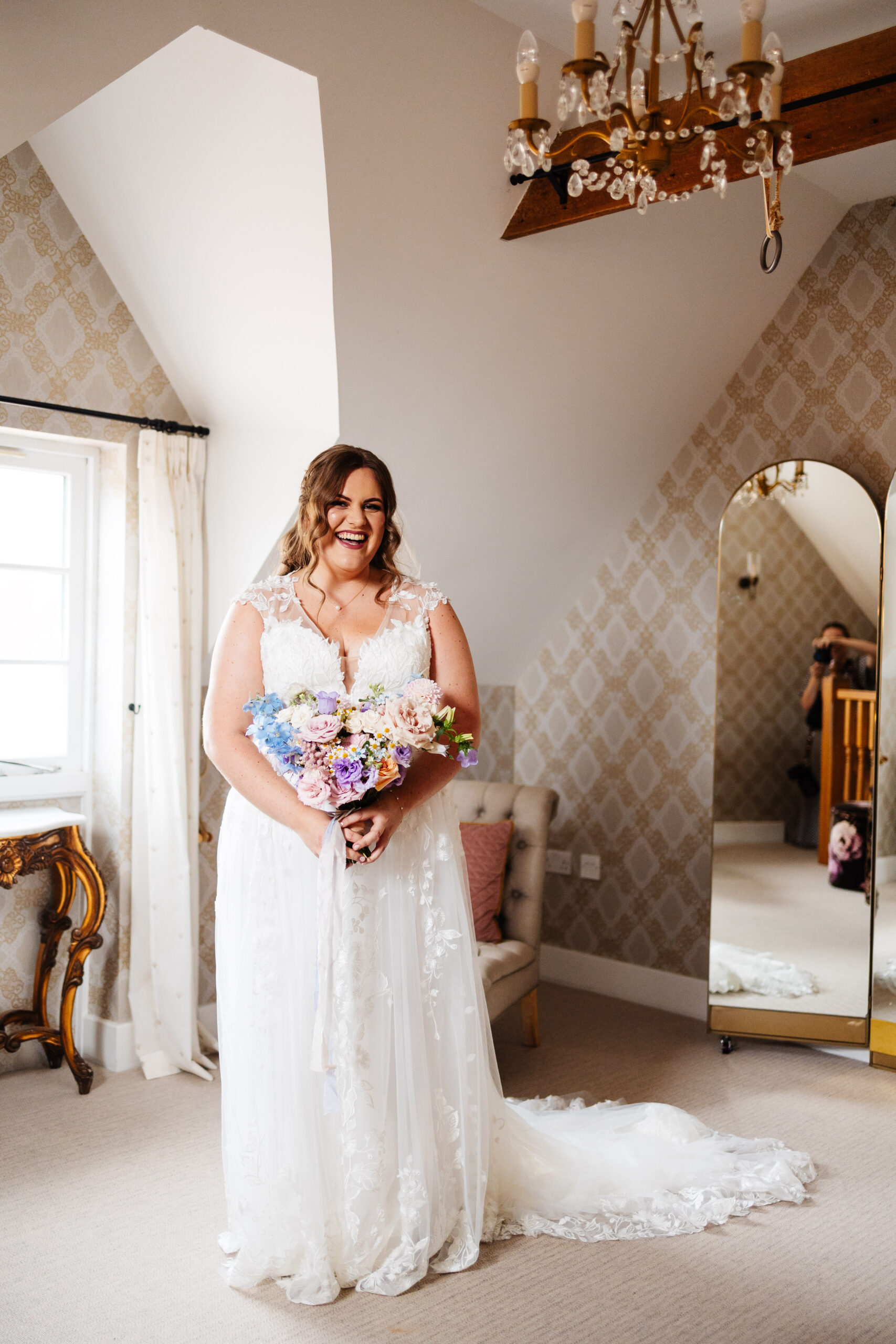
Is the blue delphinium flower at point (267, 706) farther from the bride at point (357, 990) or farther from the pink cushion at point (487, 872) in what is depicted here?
the pink cushion at point (487, 872)

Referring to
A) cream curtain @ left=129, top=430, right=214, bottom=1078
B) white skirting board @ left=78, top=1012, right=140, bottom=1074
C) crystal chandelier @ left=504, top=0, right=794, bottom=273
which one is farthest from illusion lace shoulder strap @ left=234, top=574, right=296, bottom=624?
white skirting board @ left=78, top=1012, right=140, bottom=1074

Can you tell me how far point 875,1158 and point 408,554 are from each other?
2.11 meters

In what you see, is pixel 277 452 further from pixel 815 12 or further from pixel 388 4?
pixel 815 12

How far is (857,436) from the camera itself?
4059 millimetres

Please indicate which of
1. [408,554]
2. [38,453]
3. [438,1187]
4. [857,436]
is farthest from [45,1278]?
[857,436]

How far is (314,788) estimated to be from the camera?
231 centimetres

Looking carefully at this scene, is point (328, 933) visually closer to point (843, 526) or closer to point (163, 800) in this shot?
point (163, 800)

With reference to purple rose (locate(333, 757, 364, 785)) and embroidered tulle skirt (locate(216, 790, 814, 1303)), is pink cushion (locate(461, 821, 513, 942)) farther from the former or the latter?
purple rose (locate(333, 757, 364, 785))

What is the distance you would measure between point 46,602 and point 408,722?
6.72 ft

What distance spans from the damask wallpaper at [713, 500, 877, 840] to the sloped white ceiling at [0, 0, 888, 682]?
26.1 inches

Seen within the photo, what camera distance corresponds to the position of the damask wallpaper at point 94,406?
3.50m

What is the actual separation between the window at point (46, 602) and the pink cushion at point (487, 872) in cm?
139

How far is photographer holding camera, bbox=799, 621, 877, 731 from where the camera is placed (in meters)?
3.81

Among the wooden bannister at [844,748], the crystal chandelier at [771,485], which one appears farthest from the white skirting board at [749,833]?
the crystal chandelier at [771,485]
